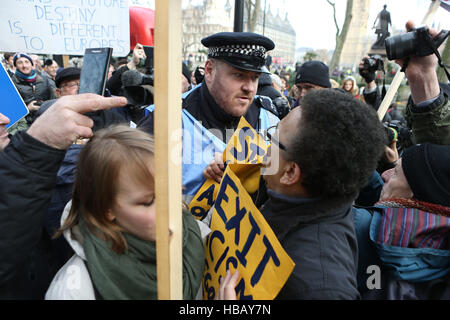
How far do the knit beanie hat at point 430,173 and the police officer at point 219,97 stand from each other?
1.05 metres

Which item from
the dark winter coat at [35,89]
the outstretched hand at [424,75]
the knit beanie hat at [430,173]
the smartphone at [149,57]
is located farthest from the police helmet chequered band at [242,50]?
the dark winter coat at [35,89]

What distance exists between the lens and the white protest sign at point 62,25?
1.88 meters

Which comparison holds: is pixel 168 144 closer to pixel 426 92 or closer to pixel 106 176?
pixel 106 176

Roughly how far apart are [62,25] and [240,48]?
1.12 m

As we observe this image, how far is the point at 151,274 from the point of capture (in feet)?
3.30

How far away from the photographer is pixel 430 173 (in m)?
1.24

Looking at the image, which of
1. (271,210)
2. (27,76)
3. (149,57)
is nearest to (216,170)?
(271,210)

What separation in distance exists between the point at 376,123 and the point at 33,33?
6.59 feet

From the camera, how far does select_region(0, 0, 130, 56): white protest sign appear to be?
74.0 inches

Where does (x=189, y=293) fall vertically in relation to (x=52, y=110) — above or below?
below

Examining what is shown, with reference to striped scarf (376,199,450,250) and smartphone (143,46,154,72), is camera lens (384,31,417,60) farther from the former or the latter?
smartphone (143,46,154,72)

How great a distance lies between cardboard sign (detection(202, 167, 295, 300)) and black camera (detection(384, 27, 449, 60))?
3.14 ft
